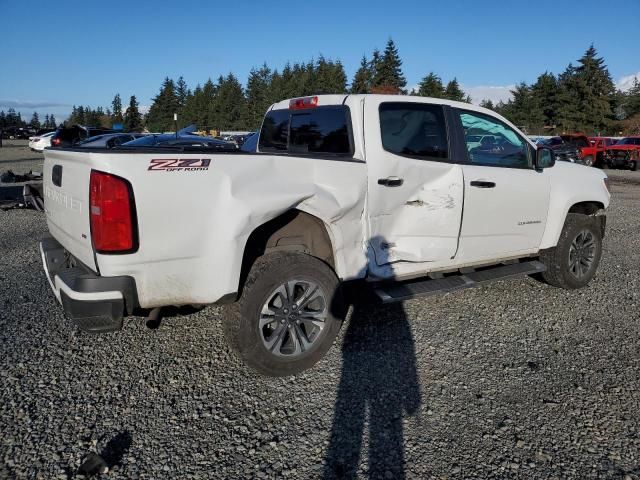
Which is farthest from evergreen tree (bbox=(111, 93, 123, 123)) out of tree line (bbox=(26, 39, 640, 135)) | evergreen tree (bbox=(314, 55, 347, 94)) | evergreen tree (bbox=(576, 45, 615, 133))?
evergreen tree (bbox=(576, 45, 615, 133))

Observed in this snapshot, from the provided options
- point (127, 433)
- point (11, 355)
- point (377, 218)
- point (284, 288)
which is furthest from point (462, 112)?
point (11, 355)

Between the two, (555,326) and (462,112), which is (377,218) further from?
(555,326)

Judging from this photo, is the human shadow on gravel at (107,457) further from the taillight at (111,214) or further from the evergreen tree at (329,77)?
the evergreen tree at (329,77)

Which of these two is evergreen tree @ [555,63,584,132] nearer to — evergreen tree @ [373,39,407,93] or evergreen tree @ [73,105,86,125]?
evergreen tree @ [373,39,407,93]

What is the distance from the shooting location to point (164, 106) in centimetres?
8869

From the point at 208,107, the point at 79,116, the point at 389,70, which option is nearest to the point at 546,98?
the point at 389,70

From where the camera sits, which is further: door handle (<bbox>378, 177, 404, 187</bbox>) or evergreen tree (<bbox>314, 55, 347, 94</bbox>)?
evergreen tree (<bbox>314, 55, 347, 94</bbox>)

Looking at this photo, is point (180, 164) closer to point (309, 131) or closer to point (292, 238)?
point (292, 238)

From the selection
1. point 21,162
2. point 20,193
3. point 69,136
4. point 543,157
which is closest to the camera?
point 543,157

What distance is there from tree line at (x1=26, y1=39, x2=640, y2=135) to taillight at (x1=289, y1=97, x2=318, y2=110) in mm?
37648

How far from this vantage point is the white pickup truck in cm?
281

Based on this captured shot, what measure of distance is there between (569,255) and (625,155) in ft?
83.9

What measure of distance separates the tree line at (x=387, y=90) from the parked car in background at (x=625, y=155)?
19.9m

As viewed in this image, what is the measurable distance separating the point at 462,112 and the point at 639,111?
69.5 metres
